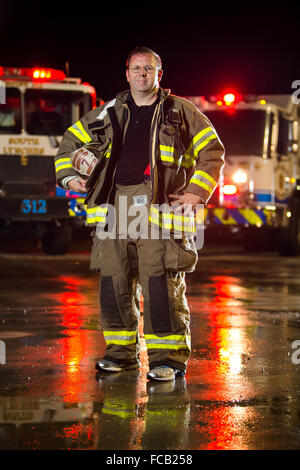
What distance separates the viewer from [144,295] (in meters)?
5.53

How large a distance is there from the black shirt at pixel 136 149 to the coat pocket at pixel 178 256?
399 millimetres

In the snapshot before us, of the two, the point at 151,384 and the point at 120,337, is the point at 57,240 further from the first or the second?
the point at 151,384

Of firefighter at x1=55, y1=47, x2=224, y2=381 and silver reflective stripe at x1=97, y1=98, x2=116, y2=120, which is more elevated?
silver reflective stripe at x1=97, y1=98, x2=116, y2=120

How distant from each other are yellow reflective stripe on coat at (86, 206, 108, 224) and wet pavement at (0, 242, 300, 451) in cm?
84

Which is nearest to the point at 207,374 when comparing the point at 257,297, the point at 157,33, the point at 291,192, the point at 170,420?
the point at 170,420

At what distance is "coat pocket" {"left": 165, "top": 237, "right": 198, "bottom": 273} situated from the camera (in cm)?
545

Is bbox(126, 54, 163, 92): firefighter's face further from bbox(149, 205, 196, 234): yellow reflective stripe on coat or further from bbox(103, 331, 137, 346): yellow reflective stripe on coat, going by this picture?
bbox(103, 331, 137, 346): yellow reflective stripe on coat

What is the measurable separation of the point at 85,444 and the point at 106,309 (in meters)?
1.79

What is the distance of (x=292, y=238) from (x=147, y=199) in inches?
449

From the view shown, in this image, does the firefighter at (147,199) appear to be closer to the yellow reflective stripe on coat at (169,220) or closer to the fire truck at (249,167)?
the yellow reflective stripe on coat at (169,220)

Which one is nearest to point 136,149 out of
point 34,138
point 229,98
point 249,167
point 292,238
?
point 34,138

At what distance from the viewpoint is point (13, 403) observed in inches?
183

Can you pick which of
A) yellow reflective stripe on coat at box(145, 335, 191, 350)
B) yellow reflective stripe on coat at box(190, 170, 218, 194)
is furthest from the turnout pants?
yellow reflective stripe on coat at box(190, 170, 218, 194)
